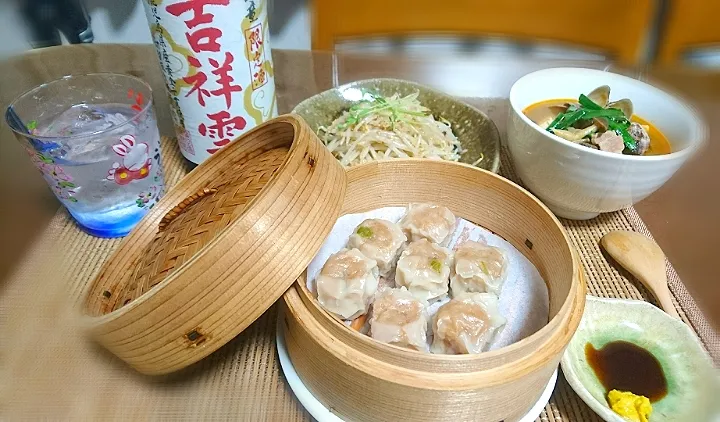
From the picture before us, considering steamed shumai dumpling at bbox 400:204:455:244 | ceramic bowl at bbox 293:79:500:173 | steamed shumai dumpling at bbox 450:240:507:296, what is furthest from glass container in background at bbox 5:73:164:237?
steamed shumai dumpling at bbox 450:240:507:296

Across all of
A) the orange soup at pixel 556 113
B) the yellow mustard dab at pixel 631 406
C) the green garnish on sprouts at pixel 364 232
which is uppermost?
the orange soup at pixel 556 113

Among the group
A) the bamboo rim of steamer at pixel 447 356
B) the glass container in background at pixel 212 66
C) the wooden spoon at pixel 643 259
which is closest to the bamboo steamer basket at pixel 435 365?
the bamboo rim of steamer at pixel 447 356

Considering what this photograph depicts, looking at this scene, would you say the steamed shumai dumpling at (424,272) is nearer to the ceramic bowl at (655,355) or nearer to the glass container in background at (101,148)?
the ceramic bowl at (655,355)

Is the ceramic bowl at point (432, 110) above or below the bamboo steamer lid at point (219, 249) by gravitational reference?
below

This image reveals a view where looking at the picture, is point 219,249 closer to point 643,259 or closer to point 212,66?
point 212,66

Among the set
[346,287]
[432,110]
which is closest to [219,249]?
[346,287]

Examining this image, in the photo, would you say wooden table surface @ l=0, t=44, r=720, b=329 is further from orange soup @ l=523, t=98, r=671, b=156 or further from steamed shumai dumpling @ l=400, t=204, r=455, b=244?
steamed shumai dumpling @ l=400, t=204, r=455, b=244
